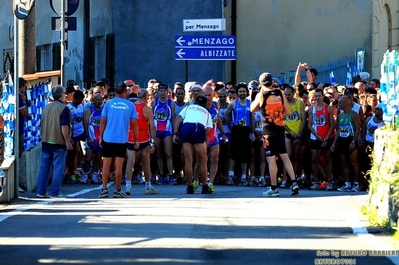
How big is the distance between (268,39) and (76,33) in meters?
6.59

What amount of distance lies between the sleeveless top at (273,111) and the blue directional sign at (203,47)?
8.43 metres

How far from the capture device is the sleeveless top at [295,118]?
71.3 feet

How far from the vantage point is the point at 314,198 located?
59.5ft

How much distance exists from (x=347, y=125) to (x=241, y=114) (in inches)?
86.1

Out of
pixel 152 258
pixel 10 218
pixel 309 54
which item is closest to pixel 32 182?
pixel 10 218

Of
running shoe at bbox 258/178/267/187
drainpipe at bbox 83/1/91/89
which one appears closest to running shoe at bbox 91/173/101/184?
running shoe at bbox 258/178/267/187

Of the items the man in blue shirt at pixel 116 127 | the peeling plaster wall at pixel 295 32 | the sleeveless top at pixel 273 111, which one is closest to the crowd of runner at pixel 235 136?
the man in blue shirt at pixel 116 127

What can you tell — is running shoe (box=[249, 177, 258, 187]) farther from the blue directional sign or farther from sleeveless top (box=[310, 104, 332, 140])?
the blue directional sign

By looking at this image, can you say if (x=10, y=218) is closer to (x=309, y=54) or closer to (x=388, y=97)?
(x=388, y=97)

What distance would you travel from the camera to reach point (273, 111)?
61.0 feet

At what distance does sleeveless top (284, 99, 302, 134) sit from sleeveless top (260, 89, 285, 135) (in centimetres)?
301

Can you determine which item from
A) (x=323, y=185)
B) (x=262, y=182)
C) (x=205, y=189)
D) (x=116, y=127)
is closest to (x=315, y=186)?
(x=323, y=185)

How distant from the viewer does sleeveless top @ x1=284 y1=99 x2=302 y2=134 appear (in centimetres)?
2172

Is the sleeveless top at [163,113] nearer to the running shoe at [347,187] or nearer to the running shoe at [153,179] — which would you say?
the running shoe at [153,179]
